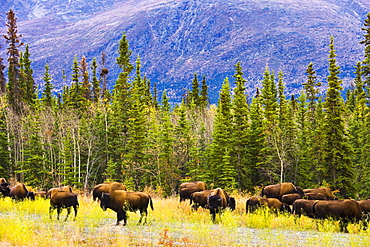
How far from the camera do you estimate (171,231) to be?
15.5 m

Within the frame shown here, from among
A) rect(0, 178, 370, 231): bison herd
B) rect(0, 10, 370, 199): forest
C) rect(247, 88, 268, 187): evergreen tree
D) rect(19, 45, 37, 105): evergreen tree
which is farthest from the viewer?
rect(19, 45, 37, 105): evergreen tree

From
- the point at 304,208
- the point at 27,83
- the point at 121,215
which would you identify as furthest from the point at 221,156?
the point at 27,83

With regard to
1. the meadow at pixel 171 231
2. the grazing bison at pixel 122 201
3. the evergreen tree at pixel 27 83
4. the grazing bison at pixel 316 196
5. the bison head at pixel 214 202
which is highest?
the evergreen tree at pixel 27 83

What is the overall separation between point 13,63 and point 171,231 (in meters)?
55.2

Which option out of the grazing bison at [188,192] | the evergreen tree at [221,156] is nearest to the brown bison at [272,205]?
the grazing bison at [188,192]

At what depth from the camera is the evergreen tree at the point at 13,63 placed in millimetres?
61125

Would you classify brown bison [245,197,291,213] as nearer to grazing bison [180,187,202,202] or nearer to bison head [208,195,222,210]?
bison head [208,195,222,210]

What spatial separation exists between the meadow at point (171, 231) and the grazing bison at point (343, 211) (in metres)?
0.46

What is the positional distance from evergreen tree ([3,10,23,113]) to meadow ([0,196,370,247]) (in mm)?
45912

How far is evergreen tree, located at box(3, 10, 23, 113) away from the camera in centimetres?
6112

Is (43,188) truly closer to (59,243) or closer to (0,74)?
(0,74)

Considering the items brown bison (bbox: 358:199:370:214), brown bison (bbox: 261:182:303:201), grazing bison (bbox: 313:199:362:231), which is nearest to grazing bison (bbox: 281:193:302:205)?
brown bison (bbox: 261:182:303:201)

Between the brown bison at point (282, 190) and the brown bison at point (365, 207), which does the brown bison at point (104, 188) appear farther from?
the brown bison at point (365, 207)

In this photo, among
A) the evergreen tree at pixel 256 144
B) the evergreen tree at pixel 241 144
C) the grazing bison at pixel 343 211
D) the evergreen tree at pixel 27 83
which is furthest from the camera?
the evergreen tree at pixel 27 83
